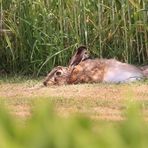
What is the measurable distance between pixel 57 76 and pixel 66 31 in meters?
0.84

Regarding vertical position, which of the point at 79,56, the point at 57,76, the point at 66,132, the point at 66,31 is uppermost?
the point at 66,132

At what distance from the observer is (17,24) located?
886cm

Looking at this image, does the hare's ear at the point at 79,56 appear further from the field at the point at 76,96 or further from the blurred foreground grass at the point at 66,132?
the blurred foreground grass at the point at 66,132

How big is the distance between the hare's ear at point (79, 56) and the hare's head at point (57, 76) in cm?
19

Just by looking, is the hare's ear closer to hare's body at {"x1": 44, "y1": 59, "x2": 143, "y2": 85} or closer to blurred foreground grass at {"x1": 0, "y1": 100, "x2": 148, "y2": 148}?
hare's body at {"x1": 44, "y1": 59, "x2": 143, "y2": 85}

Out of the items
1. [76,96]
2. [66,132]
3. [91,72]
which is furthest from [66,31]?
[66,132]

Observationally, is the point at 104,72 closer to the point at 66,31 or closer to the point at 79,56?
the point at 79,56

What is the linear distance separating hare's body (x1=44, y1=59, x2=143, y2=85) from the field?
0.24 metres

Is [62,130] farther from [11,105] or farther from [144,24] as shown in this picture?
[144,24]

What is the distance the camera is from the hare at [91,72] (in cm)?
780

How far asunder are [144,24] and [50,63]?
4.52ft

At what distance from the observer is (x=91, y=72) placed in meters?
8.12

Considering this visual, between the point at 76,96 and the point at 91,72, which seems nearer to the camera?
the point at 76,96

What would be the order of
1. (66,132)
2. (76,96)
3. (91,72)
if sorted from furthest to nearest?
(91,72), (76,96), (66,132)
